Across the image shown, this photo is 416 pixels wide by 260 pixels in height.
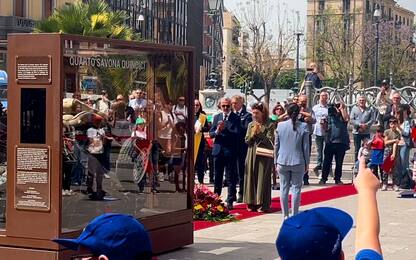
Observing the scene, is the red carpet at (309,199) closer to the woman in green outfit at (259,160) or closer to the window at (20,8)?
the woman in green outfit at (259,160)

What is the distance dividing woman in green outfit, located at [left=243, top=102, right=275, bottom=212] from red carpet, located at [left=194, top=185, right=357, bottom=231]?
0.80ft

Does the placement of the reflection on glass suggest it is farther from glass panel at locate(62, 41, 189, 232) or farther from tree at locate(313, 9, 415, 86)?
tree at locate(313, 9, 415, 86)

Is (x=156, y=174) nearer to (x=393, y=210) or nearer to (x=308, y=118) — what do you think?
(x=393, y=210)

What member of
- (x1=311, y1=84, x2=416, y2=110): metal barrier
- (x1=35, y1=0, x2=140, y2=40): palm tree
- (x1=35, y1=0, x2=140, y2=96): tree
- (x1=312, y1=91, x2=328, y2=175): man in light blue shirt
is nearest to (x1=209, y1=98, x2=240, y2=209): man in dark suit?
(x1=312, y1=91, x2=328, y2=175): man in light blue shirt

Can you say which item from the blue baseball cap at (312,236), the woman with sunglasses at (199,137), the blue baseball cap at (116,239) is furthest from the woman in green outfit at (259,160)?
the blue baseball cap at (312,236)

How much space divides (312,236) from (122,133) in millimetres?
6509

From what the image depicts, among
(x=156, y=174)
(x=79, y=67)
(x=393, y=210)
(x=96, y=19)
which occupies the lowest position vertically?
(x=393, y=210)

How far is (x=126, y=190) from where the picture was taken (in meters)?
9.30

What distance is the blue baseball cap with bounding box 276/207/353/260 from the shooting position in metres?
2.84

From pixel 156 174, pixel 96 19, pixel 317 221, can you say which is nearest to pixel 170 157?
pixel 156 174

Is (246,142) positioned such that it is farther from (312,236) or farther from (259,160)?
(312,236)

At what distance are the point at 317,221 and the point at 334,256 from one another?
0.42 feet

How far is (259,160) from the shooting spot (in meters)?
13.9

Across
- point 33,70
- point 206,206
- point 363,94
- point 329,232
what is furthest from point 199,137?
point 329,232
